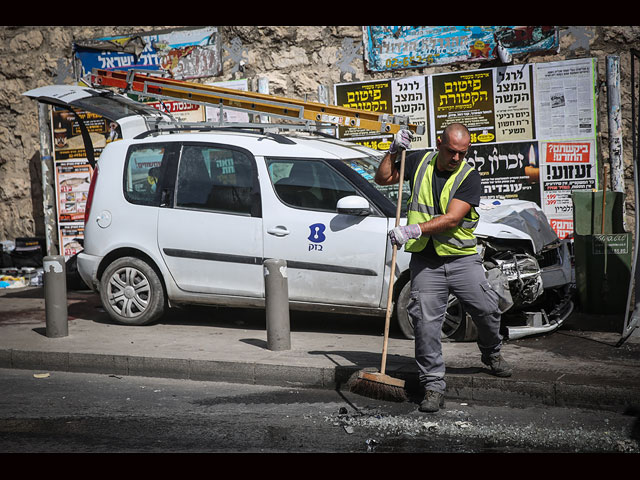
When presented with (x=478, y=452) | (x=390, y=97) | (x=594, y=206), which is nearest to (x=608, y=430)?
(x=478, y=452)

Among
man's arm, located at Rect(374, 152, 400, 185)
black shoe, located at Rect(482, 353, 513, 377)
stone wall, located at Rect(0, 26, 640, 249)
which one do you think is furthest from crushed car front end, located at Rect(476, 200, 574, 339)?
stone wall, located at Rect(0, 26, 640, 249)

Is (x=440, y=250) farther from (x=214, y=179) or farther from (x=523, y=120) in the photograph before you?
(x=523, y=120)

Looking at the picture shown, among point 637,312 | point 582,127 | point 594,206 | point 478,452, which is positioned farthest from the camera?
point 582,127

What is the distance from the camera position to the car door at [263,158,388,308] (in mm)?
7164

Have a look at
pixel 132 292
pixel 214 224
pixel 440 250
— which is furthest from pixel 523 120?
pixel 132 292

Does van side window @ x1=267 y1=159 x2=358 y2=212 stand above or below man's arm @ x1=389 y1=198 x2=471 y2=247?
above

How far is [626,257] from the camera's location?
807 cm

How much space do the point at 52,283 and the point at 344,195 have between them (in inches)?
116

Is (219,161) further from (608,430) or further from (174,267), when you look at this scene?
(608,430)

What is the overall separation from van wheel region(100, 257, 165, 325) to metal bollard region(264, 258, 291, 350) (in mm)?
1676

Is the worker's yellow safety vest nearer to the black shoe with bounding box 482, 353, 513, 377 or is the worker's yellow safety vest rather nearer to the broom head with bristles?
the black shoe with bounding box 482, 353, 513, 377

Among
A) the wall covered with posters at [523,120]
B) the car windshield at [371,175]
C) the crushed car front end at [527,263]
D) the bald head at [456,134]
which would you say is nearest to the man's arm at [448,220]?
the bald head at [456,134]

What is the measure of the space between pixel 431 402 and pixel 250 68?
293 inches

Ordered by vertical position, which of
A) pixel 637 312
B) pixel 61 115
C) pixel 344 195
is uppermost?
pixel 61 115
